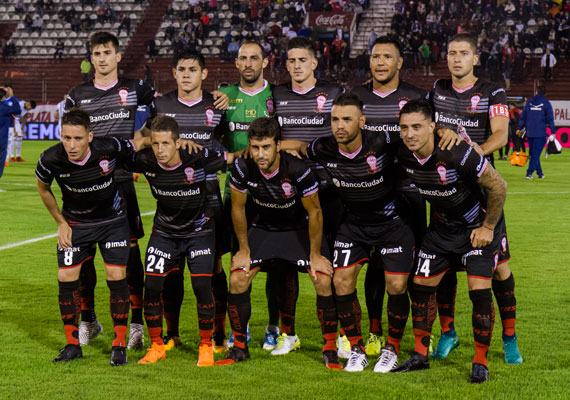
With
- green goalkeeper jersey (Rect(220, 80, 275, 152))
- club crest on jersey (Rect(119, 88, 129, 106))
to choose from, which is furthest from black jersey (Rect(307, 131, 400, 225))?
club crest on jersey (Rect(119, 88, 129, 106))

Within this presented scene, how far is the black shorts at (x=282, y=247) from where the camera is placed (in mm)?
5836

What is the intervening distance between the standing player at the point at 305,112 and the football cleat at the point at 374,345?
0.63 metres

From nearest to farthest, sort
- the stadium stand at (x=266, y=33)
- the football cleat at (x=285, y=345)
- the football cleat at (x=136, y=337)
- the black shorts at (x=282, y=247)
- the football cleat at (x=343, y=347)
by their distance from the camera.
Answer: the black shorts at (x=282, y=247) < the football cleat at (x=343, y=347) < the football cleat at (x=285, y=345) < the football cleat at (x=136, y=337) < the stadium stand at (x=266, y=33)

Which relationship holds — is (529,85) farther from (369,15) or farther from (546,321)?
(546,321)

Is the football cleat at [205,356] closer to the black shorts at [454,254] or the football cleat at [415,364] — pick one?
the football cleat at [415,364]

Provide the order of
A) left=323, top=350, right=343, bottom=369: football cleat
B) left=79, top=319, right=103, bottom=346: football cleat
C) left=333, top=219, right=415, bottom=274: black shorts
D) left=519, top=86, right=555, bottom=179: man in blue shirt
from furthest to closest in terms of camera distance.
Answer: left=519, top=86, right=555, bottom=179: man in blue shirt, left=79, top=319, right=103, bottom=346: football cleat, left=333, top=219, right=415, bottom=274: black shorts, left=323, top=350, right=343, bottom=369: football cleat

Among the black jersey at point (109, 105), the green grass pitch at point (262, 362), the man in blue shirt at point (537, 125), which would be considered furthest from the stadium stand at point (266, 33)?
the black jersey at point (109, 105)

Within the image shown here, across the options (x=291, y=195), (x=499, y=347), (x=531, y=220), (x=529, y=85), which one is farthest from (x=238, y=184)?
(x=529, y=85)

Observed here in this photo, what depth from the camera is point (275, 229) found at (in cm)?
594

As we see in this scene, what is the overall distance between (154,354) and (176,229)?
0.96 meters

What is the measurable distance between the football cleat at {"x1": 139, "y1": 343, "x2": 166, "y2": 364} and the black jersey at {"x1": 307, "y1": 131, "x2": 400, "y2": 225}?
5.84 feet

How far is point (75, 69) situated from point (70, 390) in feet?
120

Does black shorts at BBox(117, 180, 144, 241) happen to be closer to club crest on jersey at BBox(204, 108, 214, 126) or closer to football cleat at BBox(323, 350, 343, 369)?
club crest on jersey at BBox(204, 108, 214, 126)

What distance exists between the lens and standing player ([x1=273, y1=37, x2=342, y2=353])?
6.30 m
